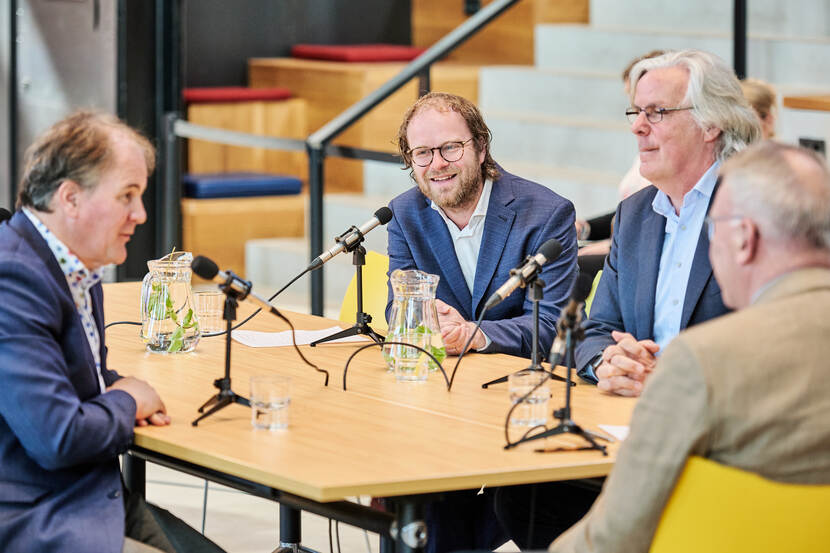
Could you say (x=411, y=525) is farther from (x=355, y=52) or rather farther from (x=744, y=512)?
(x=355, y=52)

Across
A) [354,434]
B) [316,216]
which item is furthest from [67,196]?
[316,216]

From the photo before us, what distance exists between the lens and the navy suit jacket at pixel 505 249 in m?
3.18

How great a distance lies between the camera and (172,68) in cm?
681

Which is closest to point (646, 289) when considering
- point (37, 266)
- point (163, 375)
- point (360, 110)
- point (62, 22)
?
point (163, 375)

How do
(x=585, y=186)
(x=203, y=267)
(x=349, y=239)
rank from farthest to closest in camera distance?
(x=585, y=186), (x=349, y=239), (x=203, y=267)

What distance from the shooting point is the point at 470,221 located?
3301 millimetres

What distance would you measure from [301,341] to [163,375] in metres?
0.44

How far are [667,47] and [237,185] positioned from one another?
2501mm

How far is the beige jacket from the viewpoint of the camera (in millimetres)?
1711

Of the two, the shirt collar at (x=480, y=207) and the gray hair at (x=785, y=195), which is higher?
the gray hair at (x=785, y=195)

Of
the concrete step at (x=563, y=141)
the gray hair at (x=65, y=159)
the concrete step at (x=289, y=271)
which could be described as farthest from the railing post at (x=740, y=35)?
the gray hair at (x=65, y=159)

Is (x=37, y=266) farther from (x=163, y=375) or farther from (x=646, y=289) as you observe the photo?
(x=646, y=289)

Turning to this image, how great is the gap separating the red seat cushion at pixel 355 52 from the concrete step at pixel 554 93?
3.03ft

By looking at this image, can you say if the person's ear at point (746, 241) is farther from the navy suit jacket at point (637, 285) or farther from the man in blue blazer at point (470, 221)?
the man in blue blazer at point (470, 221)
